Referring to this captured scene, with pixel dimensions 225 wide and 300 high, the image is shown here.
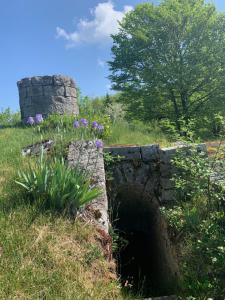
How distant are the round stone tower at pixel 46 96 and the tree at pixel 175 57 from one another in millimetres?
3720

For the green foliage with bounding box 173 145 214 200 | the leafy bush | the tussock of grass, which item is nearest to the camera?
the tussock of grass

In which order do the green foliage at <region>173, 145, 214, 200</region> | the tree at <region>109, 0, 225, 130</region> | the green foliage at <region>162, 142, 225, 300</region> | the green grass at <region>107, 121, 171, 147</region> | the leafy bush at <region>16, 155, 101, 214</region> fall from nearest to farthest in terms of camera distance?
the green foliage at <region>162, 142, 225, 300</region> < the leafy bush at <region>16, 155, 101, 214</region> < the green foliage at <region>173, 145, 214, 200</region> < the green grass at <region>107, 121, 171, 147</region> < the tree at <region>109, 0, 225, 130</region>

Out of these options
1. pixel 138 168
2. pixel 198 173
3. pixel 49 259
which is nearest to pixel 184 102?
pixel 138 168

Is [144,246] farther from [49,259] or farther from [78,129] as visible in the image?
Result: [49,259]

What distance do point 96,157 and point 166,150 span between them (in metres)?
1.69

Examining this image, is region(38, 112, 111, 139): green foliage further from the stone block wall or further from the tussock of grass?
the tussock of grass

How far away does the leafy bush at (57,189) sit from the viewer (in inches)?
195

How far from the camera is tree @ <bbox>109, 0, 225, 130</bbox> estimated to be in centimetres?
1527

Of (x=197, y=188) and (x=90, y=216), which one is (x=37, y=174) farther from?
(x=197, y=188)

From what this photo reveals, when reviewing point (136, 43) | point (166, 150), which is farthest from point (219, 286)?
point (136, 43)

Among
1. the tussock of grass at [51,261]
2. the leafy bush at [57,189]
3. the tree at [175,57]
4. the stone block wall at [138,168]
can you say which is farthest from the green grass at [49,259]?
the tree at [175,57]

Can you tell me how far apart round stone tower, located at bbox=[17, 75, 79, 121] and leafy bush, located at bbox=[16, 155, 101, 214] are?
26.6 feet

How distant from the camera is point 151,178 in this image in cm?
765

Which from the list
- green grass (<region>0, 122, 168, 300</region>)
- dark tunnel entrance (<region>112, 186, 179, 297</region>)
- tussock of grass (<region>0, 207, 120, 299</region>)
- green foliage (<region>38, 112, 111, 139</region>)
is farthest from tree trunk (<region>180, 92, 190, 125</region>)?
tussock of grass (<region>0, 207, 120, 299</region>)
